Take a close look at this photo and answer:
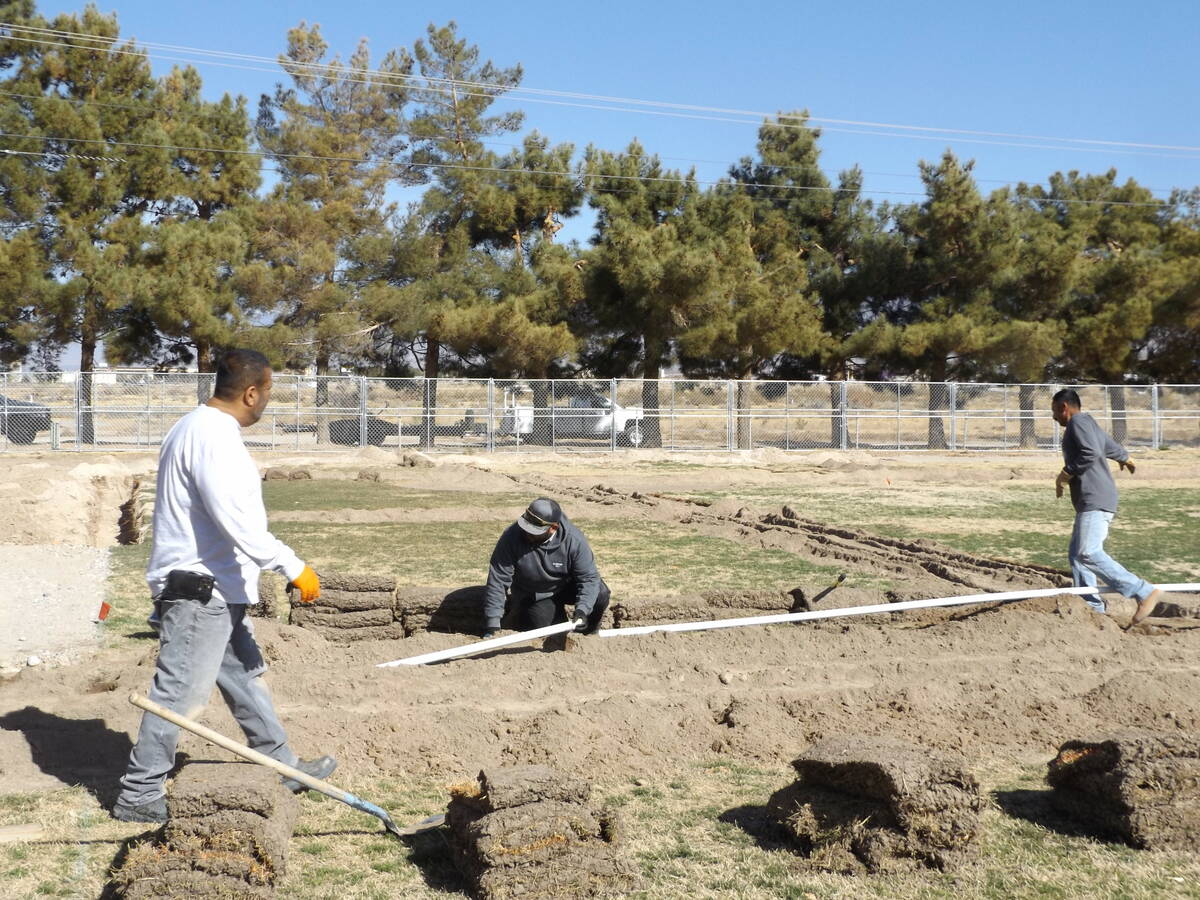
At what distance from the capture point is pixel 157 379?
3102 cm

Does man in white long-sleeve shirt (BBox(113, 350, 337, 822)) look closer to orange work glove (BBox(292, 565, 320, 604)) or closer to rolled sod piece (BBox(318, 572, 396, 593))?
orange work glove (BBox(292, 565, 320, 604))

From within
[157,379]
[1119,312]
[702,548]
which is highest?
[1119,312]

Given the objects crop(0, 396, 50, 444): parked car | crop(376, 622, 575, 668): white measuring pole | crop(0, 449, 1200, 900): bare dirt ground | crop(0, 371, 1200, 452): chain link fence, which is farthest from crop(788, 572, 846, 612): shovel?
crop(0, 396, 50, 444): parked car

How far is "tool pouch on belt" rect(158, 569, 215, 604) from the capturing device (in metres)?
4.50

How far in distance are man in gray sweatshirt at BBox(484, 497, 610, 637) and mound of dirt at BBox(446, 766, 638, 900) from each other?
2.93m

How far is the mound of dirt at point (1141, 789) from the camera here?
4.40m

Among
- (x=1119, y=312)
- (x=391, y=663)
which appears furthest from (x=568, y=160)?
(x=391, y=663)

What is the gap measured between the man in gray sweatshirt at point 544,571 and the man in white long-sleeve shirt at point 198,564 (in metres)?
2.76

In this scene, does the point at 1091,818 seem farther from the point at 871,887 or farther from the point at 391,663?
the point at 391,663

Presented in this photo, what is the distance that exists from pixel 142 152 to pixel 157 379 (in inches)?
280

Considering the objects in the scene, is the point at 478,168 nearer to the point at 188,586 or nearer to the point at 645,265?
the point at 645,265

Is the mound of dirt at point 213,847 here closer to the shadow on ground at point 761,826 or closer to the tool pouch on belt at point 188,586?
the tool pouch on belt at point 188,586

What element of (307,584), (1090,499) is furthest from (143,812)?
(1090,499)

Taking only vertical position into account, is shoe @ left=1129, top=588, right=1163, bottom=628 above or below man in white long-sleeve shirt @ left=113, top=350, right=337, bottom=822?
below
